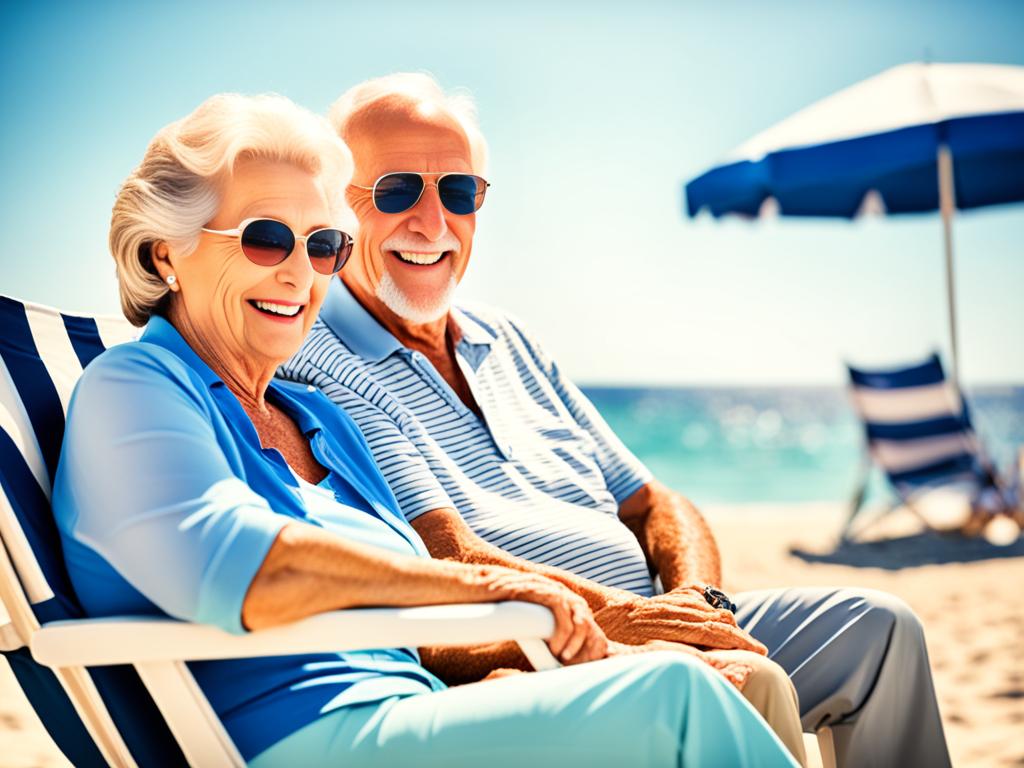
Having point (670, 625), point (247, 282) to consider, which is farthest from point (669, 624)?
point (247, 282)

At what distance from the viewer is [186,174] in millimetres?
1832

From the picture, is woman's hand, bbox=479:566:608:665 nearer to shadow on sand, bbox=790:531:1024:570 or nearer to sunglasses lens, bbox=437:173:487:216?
sunglasses lens, bbox=437:173:487:216

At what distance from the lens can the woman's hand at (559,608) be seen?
5.33ft

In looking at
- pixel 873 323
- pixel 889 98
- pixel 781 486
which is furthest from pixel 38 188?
pixel 873 323

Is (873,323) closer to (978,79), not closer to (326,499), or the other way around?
(978,79)

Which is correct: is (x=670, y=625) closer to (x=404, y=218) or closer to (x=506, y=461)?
(x=506, y=461)

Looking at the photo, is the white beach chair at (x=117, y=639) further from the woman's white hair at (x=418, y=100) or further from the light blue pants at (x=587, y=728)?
the woman's white hair at (x=418, y=100)

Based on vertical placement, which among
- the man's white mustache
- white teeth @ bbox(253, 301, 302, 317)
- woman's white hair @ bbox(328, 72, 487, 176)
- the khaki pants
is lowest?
the khaki pants

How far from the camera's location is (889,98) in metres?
7.75

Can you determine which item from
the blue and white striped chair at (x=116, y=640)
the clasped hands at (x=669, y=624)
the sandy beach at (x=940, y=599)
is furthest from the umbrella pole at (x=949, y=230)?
the blue and white striped chair at (x=116, y=640)

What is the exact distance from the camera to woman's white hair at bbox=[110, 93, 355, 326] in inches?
72.0

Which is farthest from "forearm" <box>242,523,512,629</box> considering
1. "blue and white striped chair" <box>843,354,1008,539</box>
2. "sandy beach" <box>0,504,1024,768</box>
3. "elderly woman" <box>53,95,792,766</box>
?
"blue and white striped chair" <box>843,354,1008,539</box>

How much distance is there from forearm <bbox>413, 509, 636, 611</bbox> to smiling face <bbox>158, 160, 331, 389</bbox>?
47 centimetres

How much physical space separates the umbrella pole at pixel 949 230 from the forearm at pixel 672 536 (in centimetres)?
641
